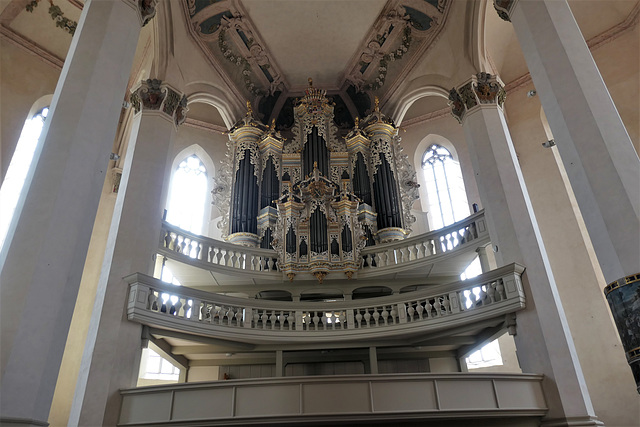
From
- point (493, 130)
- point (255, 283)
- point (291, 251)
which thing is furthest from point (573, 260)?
point (255, 283)

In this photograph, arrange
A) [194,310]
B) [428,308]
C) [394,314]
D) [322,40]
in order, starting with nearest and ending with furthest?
[194,310], [428,308], [394,314], [322,40]

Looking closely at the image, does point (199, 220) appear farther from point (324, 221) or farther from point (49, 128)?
point (49, 128)

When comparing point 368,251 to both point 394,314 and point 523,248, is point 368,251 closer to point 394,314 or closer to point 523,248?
point 394,314

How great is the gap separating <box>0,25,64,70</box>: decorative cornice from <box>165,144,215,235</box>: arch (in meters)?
4.57

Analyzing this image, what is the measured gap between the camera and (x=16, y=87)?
44.2ft

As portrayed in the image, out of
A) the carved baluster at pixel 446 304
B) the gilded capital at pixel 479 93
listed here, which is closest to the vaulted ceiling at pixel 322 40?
the gilded capital at pixel 479 93

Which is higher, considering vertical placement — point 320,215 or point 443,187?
point 443,187

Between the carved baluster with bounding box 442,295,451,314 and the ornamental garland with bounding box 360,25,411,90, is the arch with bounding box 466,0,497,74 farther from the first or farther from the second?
the carved baluster with bounding box 442,295,451,314

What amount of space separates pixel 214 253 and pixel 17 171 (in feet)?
20.4

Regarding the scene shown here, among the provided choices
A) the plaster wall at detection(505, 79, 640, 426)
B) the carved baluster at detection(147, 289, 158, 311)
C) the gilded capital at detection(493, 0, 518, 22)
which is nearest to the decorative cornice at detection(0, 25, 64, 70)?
the carved baluster at detection(147, 289, 158, 311)

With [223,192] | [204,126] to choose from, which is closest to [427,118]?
[223,192]

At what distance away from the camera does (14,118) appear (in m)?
13.0

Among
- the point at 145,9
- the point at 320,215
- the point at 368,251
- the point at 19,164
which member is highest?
the point at 19,164

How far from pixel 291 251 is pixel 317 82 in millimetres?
7899
